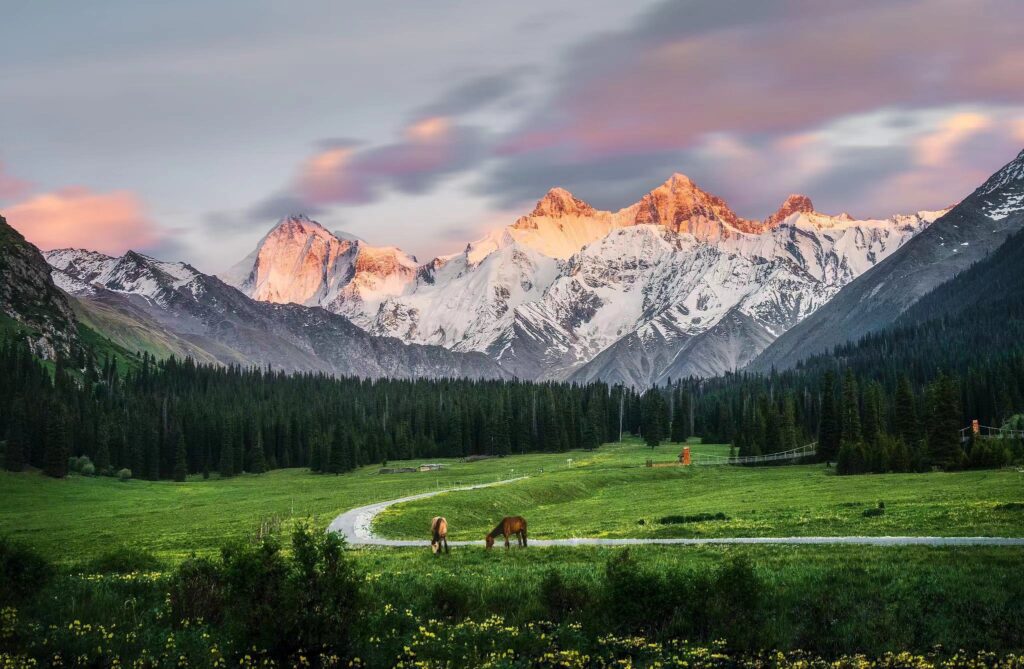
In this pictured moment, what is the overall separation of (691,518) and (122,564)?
1306 inches

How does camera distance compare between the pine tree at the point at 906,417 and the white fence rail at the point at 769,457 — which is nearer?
the pine tree at the point at 906,417

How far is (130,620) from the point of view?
2719 centimetres

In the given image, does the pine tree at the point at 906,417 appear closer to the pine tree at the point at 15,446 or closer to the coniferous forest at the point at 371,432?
the coniferous forest at the point at 371,432

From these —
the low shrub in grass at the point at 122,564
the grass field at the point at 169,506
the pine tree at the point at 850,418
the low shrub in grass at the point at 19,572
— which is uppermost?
the pine tree at the point at 850,418

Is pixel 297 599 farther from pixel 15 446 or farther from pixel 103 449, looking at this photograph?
pixel 103 449

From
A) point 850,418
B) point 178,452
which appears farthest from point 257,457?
point 850,418

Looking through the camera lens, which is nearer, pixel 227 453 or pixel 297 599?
pixel 297 599

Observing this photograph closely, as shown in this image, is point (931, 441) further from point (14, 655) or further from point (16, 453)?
point (16, 453)

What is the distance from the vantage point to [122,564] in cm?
3862

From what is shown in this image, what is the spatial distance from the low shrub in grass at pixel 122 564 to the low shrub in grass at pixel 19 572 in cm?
763

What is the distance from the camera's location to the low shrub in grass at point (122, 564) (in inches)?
1492

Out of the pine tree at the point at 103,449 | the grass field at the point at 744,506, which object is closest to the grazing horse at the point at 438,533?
the grass field at the point at 744,506

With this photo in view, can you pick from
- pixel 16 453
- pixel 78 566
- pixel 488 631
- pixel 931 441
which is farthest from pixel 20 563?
pixel 16 453

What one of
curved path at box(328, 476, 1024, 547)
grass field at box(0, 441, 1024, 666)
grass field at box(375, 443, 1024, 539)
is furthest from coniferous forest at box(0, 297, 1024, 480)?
curved path at box(328, 476, 1024, 547)
